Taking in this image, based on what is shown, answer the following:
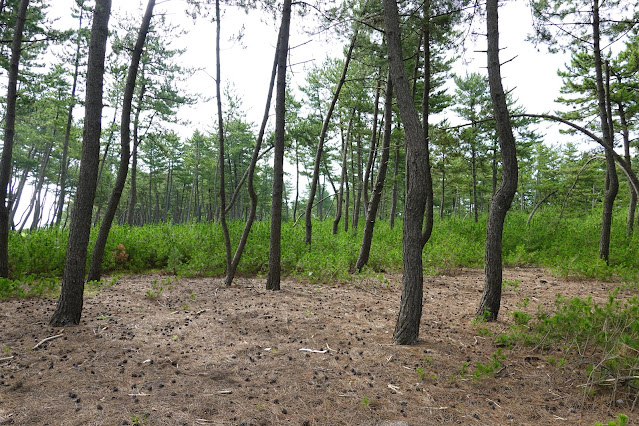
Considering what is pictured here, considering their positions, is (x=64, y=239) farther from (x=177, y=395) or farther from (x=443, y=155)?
(x=443, y=155)

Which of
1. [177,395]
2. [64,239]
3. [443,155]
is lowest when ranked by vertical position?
[177,395]

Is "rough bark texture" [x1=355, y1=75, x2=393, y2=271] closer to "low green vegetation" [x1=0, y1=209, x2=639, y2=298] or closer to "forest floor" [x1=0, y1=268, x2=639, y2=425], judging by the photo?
"low green vegetation" [x1=0, y1=209, x2=639, y2=298]

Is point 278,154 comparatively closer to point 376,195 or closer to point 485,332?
point 376,195

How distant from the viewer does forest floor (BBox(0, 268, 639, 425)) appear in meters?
2.62

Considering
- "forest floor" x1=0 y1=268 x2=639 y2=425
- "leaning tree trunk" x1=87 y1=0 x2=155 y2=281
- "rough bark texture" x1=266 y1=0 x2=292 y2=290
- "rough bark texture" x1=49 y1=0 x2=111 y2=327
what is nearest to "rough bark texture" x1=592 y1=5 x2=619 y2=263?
"forest floor" x1=0 y1=268 x2=639 y2=425

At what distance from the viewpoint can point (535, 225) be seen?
43.6ft

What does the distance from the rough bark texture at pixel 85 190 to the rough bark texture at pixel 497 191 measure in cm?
557

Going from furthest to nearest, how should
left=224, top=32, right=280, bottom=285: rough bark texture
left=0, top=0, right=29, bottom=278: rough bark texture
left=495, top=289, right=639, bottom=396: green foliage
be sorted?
left=224, top=32, right=280, bottom=285: rough bark texture
left=0, top=0, right=29, bottom=278: rough bark texture
left=495, top=289, right=639, bottom=396: green foliage

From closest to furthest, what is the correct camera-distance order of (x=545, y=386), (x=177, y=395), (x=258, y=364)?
(x=177, y=395)
(x=545, y=386)
(x=258, y=364)

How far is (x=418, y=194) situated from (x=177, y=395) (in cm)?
320

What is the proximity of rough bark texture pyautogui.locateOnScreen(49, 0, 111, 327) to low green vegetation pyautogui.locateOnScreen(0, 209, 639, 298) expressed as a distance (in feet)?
7.58

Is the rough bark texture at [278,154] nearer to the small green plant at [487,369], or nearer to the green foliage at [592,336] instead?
the green foliage at [592,336]

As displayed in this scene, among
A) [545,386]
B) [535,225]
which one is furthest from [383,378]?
[535,225]

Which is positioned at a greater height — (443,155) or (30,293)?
(443,155)
